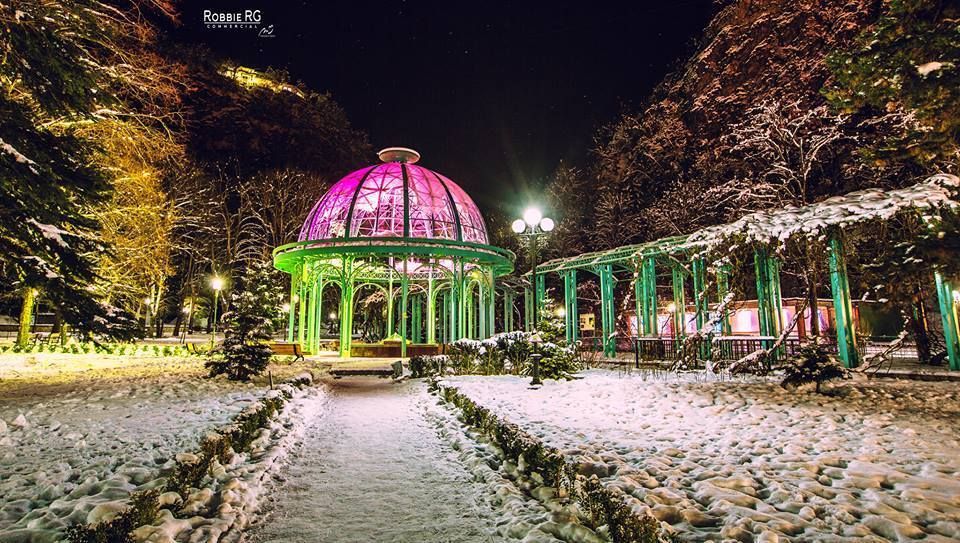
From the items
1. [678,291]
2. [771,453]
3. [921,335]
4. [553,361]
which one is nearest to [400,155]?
[678,291]

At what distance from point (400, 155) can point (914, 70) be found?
17847mm

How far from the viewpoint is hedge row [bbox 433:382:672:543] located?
8.93 ft

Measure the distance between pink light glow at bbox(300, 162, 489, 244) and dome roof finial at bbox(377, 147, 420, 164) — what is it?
794mm

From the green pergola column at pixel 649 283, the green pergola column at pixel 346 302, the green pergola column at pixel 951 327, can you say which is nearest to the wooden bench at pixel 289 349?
the green pergola column at pixel 346 302

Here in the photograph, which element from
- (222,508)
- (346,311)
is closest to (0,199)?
(222,508)

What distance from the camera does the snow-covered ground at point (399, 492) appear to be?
3.33 meters

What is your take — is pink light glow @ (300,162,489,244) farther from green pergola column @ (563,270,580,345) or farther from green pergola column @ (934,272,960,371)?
green pergola column @ (934,272,960,371)

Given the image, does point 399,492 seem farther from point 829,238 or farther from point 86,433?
point 829,238

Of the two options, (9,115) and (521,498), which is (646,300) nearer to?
(521,498)

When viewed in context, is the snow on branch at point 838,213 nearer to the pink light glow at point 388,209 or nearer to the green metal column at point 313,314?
the pink light glow at point 388,209

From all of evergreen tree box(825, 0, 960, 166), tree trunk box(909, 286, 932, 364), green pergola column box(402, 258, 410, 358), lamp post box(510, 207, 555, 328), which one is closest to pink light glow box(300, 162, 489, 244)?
green pergola column box(402, 258, 410, 358)

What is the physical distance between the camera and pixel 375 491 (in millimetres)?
4184

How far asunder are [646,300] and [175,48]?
181ft

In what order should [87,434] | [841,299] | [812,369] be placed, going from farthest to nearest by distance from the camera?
[841,299], [812,369], [87,434]
